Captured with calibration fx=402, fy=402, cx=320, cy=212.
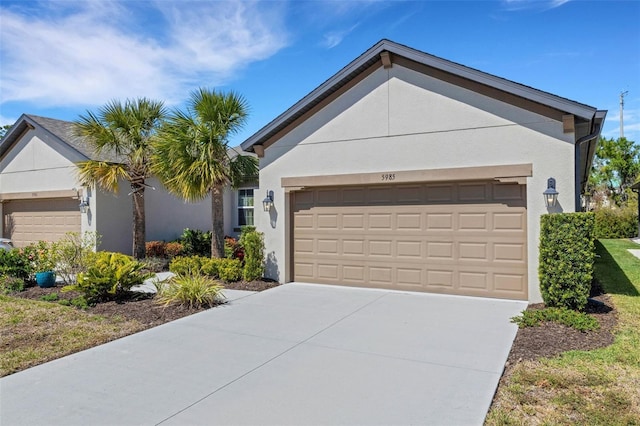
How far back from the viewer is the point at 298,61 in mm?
13227

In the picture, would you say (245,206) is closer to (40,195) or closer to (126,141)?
(126,141)

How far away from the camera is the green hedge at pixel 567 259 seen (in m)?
6.72

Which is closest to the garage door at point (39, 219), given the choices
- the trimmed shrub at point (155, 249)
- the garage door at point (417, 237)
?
the trimmed shrub at point (155, 249)

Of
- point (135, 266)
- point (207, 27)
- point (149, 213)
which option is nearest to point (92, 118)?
point (149, 213)

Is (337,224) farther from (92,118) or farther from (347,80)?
(92,118)

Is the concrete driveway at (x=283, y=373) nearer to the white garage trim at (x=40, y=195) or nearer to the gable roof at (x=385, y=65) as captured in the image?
the gable roof at (x=385, y=65)

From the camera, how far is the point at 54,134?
1481 cm

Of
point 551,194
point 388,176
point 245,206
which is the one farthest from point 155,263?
point 551,194

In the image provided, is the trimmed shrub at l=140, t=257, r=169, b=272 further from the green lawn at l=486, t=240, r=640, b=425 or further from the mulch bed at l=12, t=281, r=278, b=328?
the green lawn at l=486, t=240, r=640, b=425

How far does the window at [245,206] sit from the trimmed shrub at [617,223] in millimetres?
19835

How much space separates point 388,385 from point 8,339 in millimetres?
5865

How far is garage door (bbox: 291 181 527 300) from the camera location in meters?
8.30

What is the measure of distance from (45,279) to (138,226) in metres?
3.65

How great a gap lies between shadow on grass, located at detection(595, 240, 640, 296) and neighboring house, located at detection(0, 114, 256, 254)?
41.8 feet
